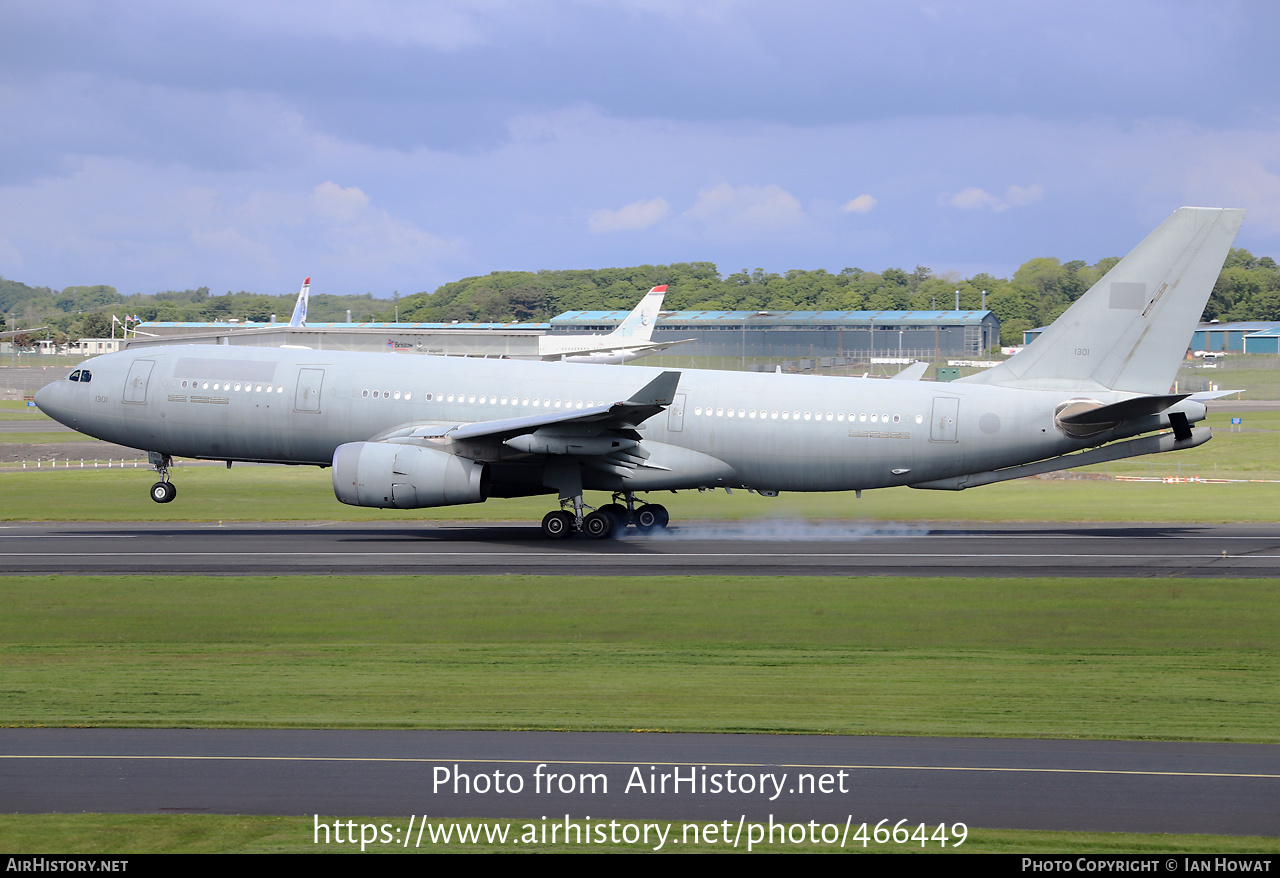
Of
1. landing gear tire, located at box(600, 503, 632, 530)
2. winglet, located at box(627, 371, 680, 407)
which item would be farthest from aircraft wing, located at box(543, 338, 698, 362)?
winglet, located at box(627, 371, 680, 407)

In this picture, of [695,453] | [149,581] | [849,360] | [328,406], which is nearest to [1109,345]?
[695,453]

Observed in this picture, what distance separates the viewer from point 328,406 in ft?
109

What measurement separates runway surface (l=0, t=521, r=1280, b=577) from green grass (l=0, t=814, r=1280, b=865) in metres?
15.9

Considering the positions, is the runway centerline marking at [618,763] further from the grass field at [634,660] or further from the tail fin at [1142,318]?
the tail fin at [1142,318]

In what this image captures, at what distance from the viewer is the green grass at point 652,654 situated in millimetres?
14648

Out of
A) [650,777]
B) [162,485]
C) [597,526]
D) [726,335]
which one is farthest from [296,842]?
[726,335]

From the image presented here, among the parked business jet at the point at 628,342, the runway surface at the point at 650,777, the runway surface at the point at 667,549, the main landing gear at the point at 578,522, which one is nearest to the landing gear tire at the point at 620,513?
the main landing gear at the point at 578,522

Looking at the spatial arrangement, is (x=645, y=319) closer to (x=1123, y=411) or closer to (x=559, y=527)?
(x=559, y=527)

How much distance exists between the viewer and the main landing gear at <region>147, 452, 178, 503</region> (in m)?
34.5

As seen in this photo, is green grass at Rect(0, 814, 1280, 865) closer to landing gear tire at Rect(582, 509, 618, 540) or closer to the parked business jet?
landing gear tire at Rect(582, 509, 618, 540)

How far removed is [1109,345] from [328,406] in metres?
22.1

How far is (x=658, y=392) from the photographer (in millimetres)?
29609

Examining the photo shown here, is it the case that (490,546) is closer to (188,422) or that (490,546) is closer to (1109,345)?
(188,422)

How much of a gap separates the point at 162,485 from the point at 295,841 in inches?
1078
